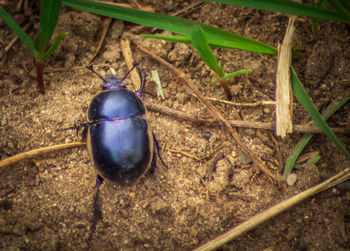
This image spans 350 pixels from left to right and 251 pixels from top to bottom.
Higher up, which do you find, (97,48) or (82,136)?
(97,48)

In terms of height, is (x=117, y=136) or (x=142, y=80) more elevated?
(x=142, y=80)

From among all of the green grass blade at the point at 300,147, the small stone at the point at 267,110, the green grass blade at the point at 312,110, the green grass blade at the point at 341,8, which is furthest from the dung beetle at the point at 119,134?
the green grass blade at the point at 341,8

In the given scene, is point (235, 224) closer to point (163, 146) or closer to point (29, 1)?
point (163, 146)

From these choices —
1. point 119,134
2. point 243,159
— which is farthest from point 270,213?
point 119,134

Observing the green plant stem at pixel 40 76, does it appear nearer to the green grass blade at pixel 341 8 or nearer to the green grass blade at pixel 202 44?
the green grass blade at pixel 202 44

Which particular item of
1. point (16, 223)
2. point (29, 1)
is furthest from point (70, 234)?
point (29, 1)

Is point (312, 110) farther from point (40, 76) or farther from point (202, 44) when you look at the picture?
point (40, 76)
